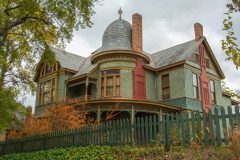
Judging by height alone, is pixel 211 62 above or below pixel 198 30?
below

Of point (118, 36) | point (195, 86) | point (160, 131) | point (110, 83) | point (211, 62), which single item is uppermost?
point (118, 36)

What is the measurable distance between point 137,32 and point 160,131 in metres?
14.2

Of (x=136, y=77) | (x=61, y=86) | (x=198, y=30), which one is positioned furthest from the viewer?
(x=198, y=30)

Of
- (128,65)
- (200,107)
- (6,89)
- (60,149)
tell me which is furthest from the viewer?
(200,107)

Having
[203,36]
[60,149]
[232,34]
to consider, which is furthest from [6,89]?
[203,36]

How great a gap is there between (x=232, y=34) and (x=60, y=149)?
10060mm

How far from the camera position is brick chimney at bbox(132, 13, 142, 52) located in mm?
→ 22270

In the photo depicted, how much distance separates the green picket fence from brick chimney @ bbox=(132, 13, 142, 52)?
1117 cm

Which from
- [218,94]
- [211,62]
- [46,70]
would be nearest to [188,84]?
[218,94]

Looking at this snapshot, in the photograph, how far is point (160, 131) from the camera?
32.0 ft

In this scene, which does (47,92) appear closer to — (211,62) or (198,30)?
(198,30)

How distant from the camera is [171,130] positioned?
9562 millimetres

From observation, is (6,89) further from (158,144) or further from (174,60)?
(174,60)

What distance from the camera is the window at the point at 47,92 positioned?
25.3 m
